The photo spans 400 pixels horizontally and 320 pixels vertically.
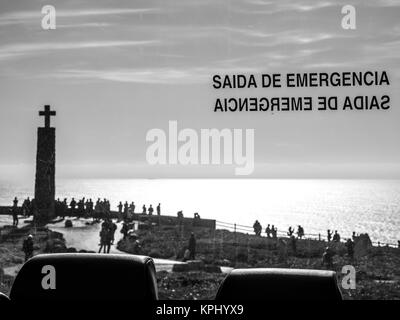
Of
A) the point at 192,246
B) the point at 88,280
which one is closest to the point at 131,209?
the point at 192,246

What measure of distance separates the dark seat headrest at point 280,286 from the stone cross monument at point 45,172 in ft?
107

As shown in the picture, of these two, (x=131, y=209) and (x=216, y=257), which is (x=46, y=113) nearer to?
(x=131, y=209)

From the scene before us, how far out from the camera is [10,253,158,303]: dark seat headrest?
5059 millimetres

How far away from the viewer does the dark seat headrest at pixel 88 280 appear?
5.06 meters

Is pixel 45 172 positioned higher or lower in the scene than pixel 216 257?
higher

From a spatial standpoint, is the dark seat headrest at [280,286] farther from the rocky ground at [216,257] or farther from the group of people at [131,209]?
the group of people at [131,209]

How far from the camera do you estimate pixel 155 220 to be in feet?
131

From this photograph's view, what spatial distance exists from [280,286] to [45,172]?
33.8 meters

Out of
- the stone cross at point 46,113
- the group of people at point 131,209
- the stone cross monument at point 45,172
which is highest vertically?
the stone cross at point 46,113

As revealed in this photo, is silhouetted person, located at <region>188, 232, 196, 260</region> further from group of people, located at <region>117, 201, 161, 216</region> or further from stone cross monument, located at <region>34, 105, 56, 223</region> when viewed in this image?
group of people, located at <region>117, 201, 161, 216</region>

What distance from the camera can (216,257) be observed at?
2567 centimetres

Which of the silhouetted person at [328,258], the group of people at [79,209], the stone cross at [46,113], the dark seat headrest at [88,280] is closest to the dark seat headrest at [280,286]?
the dark seat headrest at [88,280]
